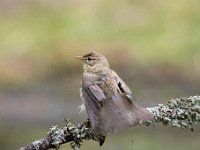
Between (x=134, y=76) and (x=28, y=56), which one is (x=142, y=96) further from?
(x=28, y=56)

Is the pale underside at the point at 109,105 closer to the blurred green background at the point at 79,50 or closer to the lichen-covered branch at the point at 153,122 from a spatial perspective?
the lichen-covered branch at the point at 153,122

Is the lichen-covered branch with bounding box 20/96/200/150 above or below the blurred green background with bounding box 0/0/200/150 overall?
below

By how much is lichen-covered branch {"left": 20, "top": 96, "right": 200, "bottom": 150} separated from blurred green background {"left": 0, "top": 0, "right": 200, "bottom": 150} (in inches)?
275

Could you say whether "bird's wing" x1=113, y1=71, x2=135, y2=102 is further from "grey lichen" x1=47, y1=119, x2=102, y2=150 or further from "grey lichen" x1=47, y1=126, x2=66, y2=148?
"grey lichen" x1=47, y1=126, x2=66, y2=148

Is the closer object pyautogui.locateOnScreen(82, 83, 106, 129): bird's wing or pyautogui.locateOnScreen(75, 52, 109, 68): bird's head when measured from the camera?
pyautogui.locateOnScreen(82, 83, 106, 129): bird's wing

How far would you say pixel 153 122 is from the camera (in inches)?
185

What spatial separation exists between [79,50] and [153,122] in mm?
10207

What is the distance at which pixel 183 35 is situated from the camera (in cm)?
1557

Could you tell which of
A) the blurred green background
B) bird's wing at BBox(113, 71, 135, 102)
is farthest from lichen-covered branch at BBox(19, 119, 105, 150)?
the blurred green background

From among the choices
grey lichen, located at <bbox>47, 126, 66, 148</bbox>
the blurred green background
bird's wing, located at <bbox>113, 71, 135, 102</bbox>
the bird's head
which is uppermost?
the blurred green background

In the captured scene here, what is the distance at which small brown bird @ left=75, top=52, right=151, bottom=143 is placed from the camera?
451 centimetres

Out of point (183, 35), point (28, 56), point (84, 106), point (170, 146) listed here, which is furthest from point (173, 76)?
point (84, 106)

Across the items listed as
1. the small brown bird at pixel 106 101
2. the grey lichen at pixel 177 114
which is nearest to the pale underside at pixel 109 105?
the small brown bird at pixel 106 101

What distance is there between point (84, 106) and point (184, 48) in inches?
400
